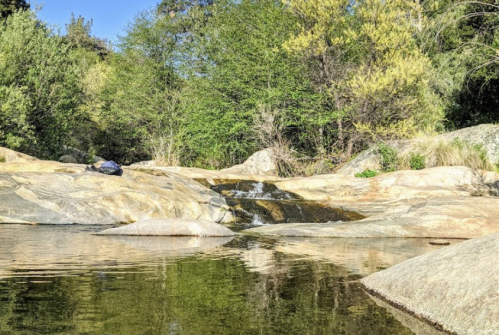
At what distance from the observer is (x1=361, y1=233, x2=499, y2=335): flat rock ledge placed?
3652mm

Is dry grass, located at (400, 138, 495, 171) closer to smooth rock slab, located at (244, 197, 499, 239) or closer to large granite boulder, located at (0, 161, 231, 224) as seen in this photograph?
smooth rock slab, located at (244, 197, 499, 239)

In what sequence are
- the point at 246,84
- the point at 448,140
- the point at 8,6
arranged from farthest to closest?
the point at 8,6 < the point at 246,84 < the point at 448,140

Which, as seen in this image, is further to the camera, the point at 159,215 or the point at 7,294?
the point at 159,215

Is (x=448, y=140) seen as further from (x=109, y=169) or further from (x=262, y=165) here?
(x=109, y=169)

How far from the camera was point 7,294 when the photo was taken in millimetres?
4652

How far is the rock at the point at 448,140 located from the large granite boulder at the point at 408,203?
94.9 inches

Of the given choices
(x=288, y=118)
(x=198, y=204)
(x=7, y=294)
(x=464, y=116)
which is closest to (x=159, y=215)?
(x=198, y=204)

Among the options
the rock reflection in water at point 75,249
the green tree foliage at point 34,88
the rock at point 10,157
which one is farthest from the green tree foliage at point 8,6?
the rock reflection in water at point 75,249

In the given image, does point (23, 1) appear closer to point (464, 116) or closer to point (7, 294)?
point (464, 116)

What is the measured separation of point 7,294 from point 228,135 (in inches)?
860

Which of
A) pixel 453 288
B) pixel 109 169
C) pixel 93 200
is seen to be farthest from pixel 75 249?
pixel 109 169

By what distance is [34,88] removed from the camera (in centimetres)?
2377

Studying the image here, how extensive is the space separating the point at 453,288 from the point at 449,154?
16601 millimetres

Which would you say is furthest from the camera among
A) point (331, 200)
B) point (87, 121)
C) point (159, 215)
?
point (87, 121)
